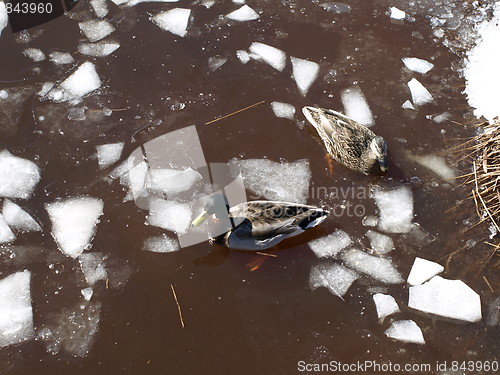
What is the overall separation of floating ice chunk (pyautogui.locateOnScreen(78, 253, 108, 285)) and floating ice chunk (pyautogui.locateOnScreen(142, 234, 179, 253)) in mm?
253

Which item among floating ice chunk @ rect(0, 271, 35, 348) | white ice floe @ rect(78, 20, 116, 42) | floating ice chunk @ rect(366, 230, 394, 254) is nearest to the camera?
floating ice chunk @ rect(0, 271, 35, 348)

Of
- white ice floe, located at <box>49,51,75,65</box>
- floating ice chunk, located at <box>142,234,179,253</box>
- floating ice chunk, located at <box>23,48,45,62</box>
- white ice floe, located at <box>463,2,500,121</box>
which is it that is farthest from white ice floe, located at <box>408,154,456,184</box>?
floating ice chunk, located at <box>23,48,45,62</box>

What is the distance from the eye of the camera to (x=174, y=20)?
14.1 ft

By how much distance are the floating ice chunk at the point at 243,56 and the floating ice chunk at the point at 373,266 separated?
1628 millimetres

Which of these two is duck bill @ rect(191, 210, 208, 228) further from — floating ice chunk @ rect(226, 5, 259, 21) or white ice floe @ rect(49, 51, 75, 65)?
floating ice chunk @ rect(226, 5, 259, 21)

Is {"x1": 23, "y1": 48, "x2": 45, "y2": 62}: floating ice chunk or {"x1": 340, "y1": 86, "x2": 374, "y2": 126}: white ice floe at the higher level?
{"x1": 340, "y1": 86, "x2": 374, "y2": 126}: white ice floe

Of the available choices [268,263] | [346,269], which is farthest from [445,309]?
[268,263]

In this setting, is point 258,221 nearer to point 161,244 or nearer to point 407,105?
point 161,244

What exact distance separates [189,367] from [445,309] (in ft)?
4.58

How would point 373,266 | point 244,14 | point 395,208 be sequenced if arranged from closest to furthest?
point 373,266
point 395,208
point 244,14

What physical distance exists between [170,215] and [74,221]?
55cm

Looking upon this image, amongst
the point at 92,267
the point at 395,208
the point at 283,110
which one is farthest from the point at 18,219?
the point at 395,208

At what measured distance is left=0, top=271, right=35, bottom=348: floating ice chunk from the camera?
9.61 feet

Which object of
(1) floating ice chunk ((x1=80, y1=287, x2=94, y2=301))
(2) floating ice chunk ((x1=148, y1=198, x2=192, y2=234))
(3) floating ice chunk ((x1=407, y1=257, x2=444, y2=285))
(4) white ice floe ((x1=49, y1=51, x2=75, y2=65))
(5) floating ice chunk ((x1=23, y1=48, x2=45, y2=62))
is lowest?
(1) floating ice chunk ((x1=80, y1=287, x2=94, y2=301))
